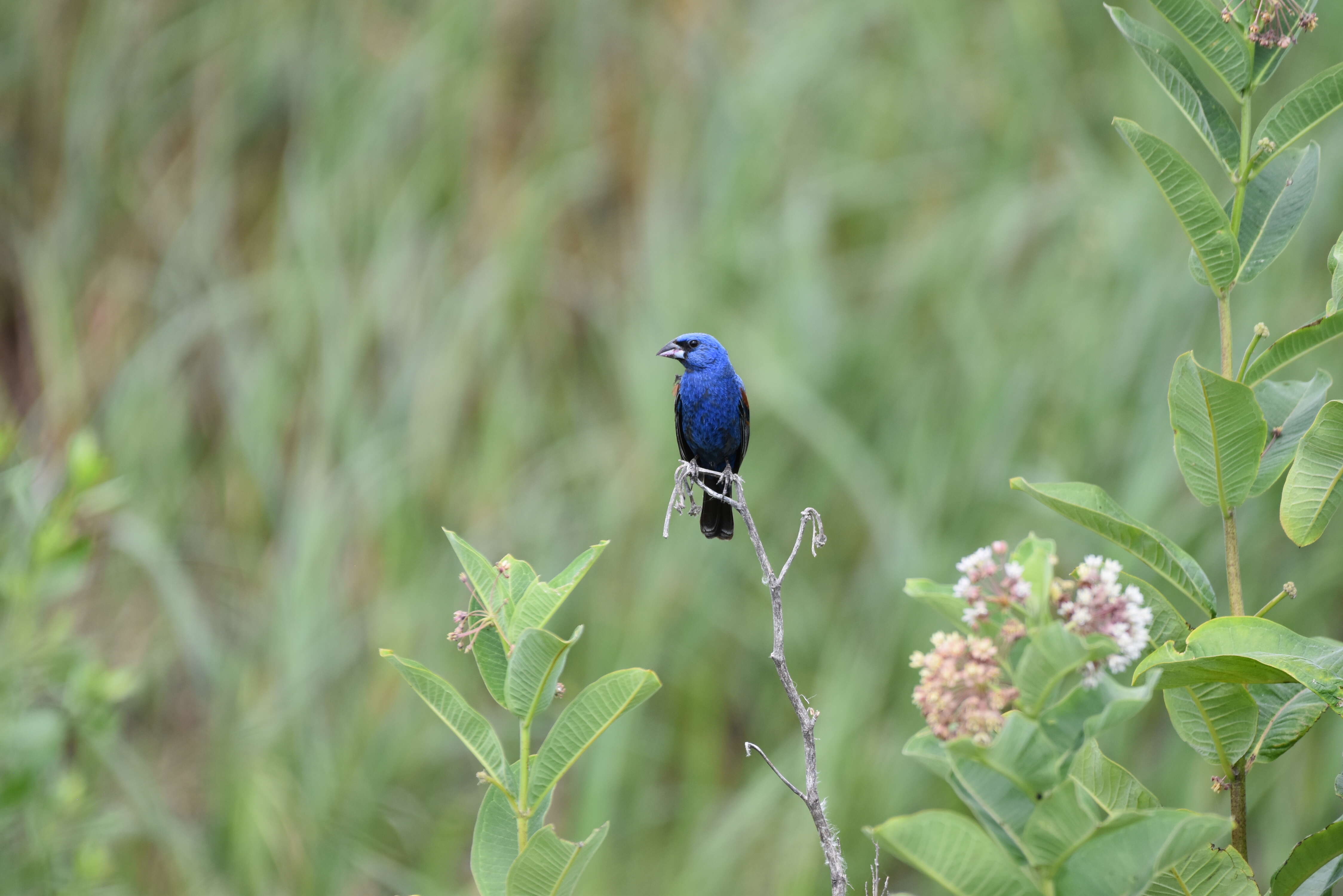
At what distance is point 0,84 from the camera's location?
223 inches

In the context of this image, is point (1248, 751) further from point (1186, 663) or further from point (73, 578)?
point (73, 578)

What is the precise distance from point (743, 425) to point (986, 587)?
2.48m

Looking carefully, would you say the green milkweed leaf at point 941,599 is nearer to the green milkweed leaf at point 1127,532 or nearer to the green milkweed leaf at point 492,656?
the green milkweed leaf at point 1127,532

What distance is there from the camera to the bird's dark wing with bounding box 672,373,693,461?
3.35 meters

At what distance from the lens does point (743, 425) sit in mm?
3418

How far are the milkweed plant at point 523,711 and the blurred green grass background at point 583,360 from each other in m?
2.82

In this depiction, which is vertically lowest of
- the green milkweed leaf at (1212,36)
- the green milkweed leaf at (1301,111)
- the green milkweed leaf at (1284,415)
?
the green milkweed leaf at (1284,415)

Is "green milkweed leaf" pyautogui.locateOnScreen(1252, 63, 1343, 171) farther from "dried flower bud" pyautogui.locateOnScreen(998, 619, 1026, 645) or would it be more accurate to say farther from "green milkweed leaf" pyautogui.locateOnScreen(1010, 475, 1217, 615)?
"dried flower bud" pyautogui.locateOnScreen(998, 619, 1026, 645)

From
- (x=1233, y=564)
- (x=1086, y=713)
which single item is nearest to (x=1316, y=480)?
(x=1233, y=564)

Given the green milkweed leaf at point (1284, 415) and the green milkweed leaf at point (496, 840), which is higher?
the green milkweed leaf at point (1284, 415)

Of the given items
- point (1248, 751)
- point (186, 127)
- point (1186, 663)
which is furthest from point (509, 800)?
point (186, 127)

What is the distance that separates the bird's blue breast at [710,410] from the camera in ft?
10.8

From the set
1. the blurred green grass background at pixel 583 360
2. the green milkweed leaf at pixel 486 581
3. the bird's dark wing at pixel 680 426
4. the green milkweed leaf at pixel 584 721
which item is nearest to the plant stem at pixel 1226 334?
the green milkweed leaf at pixel 584 721

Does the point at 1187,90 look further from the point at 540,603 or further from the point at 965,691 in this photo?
the point at 540,603
